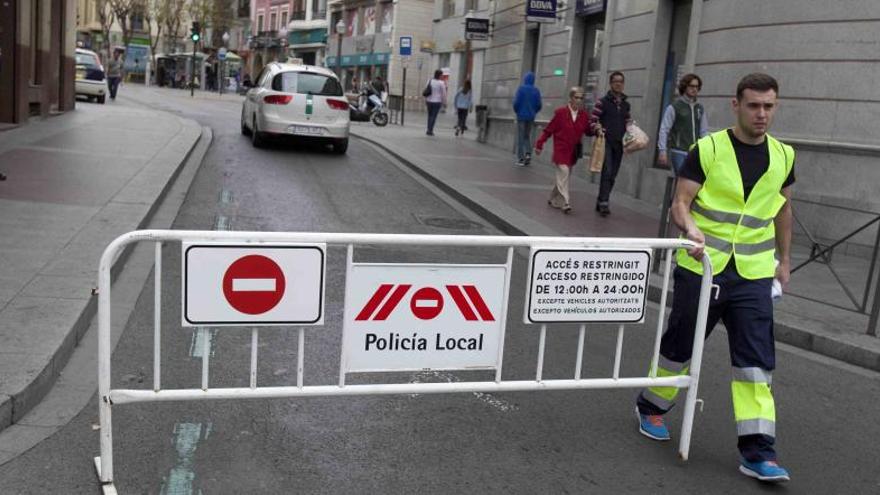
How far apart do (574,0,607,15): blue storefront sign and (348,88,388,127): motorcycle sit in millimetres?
11096

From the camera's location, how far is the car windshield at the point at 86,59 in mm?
29461

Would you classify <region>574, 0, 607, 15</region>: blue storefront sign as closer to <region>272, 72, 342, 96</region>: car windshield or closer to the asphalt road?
<region>272, 72, 342, 96</region>: car windshield

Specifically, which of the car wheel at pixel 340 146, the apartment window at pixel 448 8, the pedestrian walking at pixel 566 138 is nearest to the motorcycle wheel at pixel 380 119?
the car wheel at pixel 340 146

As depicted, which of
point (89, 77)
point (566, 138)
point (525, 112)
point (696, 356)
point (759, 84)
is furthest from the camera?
point (89, 77)

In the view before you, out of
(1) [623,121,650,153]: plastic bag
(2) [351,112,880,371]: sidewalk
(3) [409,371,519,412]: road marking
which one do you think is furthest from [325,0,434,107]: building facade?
(3) [409,371,519,412]: road marking

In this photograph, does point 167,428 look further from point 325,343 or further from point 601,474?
point 601,474

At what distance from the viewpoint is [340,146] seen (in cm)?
1834

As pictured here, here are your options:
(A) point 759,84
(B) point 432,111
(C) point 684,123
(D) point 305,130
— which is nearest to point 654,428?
(A) point 759,84

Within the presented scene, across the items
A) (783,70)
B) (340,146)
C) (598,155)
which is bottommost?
(340,146)

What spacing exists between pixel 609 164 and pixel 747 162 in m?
7.89

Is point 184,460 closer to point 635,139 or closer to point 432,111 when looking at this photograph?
point 635,139

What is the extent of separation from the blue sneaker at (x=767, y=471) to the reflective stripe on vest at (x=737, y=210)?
0.90m

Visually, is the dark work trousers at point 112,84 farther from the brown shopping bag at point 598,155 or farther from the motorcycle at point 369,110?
the brown shopping bag at point 598,155

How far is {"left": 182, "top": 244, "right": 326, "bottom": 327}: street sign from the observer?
3752 mm
